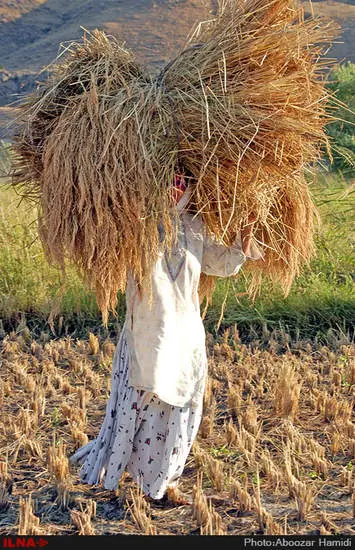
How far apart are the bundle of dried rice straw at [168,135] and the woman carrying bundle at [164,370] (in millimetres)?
87

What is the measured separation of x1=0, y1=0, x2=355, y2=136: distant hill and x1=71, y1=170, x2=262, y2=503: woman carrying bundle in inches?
794

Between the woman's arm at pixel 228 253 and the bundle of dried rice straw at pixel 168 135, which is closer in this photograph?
the bundle of dried rice straw at pixel 168 135

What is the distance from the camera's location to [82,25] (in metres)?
23.5

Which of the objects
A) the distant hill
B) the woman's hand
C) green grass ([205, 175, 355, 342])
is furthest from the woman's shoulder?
the distant hill

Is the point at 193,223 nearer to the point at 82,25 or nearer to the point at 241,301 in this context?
the point at 241,301

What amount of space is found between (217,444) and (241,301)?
1796mm

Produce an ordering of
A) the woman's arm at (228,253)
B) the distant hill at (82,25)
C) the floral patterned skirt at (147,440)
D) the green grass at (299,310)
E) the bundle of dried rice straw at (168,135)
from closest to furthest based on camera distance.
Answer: the bundle of dried rice straw at (168,135) → the floral patterned skirt at (147,440) → the woman's arm at (228,253) → the green grass at (299,310) → the distant hill at (82,25)

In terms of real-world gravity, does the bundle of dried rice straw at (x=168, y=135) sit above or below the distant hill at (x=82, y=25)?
above

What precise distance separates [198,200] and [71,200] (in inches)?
17.5

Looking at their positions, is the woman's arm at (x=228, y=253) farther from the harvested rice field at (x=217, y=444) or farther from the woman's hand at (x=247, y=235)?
the harvested rice field at (x=217, y=444)

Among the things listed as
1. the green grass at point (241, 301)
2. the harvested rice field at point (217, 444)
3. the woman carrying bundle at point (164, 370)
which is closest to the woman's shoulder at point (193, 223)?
the woman carrying bundle at point (164, 370)

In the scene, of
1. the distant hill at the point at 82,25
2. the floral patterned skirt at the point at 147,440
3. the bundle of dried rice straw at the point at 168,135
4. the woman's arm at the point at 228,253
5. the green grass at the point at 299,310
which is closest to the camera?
the bundle of dried rice straw at the point at 168,135

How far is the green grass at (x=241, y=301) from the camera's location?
471 centimetres

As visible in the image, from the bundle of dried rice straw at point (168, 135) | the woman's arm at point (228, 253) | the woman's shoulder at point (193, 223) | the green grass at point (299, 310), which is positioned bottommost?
the green grass at point (299, 310)
